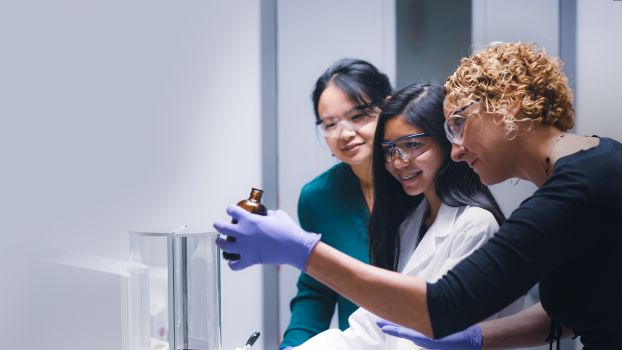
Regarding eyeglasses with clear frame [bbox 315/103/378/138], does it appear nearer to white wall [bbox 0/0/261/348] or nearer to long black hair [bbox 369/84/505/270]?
long black hair [bbox 369/84/505/270]

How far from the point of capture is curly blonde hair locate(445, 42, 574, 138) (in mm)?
1157

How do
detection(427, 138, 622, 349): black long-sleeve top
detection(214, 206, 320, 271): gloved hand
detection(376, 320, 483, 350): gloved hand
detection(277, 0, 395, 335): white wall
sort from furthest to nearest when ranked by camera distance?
detection(277, 0, 395, 335): white wall < detection(376, 320, 483, 350): gloved hand < detection(214, 206, 320, 271): gloved hand < detection(427, 138, 622, 349): black long-sleeve top

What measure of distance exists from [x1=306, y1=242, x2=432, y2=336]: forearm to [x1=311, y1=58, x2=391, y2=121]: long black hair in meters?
0.85

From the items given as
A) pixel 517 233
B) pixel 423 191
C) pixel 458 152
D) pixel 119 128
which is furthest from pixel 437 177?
pixel 119 128

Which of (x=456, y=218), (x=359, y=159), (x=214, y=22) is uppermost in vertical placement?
(x=214, y=22)

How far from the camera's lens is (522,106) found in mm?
1153

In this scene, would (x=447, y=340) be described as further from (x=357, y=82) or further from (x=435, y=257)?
(x=357, y=82)

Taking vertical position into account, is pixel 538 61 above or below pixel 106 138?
above

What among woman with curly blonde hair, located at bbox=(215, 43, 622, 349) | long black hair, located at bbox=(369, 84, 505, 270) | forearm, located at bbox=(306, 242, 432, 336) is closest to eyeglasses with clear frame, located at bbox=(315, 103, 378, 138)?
long black hair, located at bbox=(369, 84, 505, 270)

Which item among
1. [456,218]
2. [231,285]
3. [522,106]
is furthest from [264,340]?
[522,106]

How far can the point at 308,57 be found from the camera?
2119 mm

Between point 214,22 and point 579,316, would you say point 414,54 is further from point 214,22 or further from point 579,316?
point 579,316

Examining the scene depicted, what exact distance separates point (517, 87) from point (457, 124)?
0.16 metres

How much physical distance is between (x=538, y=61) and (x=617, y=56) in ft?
3.07
